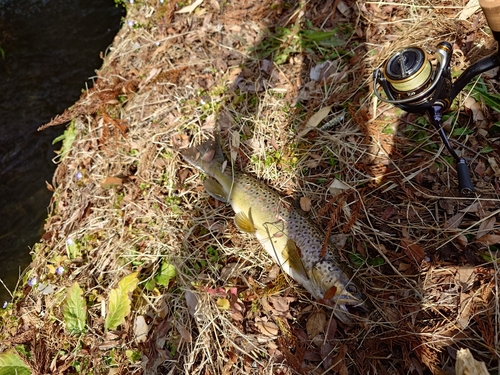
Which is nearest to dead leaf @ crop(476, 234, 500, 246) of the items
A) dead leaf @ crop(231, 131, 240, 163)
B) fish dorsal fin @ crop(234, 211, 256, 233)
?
fish dorsal fin @ crop(234, 211, 256, 233)

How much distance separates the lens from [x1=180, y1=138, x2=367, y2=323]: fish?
3.15 metres

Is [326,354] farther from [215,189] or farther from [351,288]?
[215,189]

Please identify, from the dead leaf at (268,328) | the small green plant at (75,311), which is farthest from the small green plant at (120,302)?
the dead leaf at (268,328)

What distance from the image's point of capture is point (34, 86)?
19.9 feet

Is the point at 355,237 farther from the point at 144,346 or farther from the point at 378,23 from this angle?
the point at 378,23

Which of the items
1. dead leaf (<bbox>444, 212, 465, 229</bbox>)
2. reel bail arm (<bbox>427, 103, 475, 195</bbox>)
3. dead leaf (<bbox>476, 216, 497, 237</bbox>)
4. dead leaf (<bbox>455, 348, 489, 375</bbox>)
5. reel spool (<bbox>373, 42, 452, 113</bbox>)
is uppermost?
reel spool (<bbox>373, 42, 452, 113</bbox>)

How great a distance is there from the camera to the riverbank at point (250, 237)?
3.01 metres

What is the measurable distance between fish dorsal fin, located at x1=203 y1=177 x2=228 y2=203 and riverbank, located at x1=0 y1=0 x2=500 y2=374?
117 mm

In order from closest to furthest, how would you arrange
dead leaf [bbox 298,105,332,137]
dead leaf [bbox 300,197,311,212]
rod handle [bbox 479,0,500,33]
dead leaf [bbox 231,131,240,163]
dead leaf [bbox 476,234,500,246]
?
rod handle [bbox 479,0,500,33], dead leaf [bbox 476,234,500,246], dead leaf [bbox 300,197,311,212], dead leaf [bbox 298,105,332,137], dead leaf [bbox 231,131,240,163]

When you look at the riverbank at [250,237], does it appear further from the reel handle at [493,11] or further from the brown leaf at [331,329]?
the reel handle at [493,11]

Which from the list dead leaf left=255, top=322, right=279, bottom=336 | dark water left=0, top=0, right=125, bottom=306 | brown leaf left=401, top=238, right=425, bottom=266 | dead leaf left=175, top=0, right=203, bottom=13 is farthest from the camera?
dead leaf left=175, top=0, right=203, bottom=13

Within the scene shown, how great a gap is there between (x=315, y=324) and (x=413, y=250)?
1.00m

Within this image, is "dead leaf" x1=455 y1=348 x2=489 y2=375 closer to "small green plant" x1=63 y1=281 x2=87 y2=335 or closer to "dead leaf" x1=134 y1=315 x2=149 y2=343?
"dead leaf" x1=134 y1=315 x2=149 y2=343

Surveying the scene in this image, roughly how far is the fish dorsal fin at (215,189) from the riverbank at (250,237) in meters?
0.12
